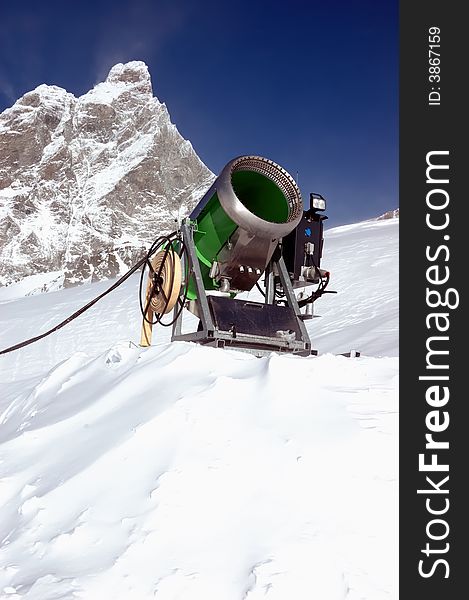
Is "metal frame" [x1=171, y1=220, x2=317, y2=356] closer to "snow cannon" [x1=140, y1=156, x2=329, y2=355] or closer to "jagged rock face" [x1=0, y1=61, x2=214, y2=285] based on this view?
"snow cannon" [x1=140, y1=156, x2=329, y2=355]

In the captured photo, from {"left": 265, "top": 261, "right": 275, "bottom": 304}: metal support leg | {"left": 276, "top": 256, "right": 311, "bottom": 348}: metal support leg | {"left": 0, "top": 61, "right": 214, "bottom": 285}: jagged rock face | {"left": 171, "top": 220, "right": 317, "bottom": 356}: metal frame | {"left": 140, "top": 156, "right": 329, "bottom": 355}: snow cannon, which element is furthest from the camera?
{"left": 0, "top": 61, "right": 214, "bottom": 285}: jagged rock face

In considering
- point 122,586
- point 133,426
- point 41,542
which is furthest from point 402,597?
point 133,426

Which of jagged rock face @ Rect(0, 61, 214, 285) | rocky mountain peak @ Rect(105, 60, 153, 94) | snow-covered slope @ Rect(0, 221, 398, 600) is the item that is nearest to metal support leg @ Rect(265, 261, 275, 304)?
snow-covered slope @ Rect(0, 221, 398, 600)

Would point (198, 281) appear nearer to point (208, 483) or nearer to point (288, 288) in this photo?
point (288, 288)

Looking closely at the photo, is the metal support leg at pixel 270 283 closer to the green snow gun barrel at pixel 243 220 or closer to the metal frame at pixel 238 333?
the metal frame at pixel 238 333

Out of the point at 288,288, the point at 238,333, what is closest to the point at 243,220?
the point at 288,288

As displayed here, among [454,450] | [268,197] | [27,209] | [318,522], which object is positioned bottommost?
[318,522]

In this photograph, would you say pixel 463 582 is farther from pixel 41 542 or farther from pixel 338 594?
pixel 41 542
